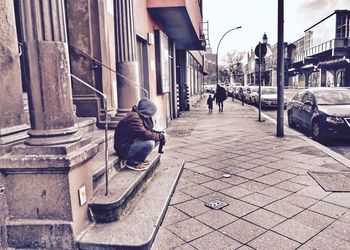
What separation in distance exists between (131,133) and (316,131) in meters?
6.18

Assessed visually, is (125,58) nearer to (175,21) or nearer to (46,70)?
(46,70)

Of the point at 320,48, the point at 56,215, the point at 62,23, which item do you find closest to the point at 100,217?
the point at 56,215

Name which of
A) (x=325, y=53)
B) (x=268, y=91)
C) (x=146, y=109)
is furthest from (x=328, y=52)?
(x=146, y=109)

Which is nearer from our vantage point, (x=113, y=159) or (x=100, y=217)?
(x=100, y=217)

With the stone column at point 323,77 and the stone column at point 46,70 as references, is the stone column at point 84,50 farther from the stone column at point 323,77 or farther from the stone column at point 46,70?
the stone column at point 323,77

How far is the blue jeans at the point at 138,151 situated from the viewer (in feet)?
14.5

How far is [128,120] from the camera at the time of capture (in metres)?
4.34

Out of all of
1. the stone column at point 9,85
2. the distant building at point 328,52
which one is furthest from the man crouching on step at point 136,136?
the distant building at point 328,52

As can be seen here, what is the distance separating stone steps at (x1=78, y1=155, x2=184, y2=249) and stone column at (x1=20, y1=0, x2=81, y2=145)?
914 mm

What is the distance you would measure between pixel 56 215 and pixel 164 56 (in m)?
8.82

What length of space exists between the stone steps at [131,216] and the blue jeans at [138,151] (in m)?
0.21

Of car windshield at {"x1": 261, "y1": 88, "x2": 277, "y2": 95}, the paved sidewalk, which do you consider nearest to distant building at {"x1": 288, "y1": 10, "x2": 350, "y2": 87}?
car windshield at {"x1": 261, "y1": 88, "x2": 277, "y2": 95}

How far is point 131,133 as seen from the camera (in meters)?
4.33

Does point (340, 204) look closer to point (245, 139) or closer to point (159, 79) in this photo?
point (245, 139)
